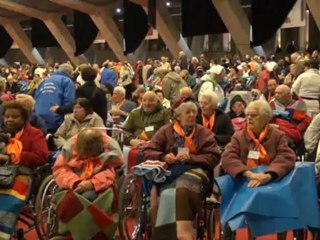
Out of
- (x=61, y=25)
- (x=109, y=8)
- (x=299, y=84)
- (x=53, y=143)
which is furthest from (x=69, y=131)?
(x=61, y=25)

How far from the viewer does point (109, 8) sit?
25.6 metres

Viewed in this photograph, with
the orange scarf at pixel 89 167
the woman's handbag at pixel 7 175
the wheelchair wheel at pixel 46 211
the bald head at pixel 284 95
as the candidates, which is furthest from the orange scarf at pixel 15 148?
the bald head at pixel 284 95

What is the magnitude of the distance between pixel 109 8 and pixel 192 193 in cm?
2172

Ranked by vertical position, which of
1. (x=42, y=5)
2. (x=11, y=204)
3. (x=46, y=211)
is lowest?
(x=46, y=211)

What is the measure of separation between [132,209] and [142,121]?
1256 mm

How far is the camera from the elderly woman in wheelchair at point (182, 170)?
4402 mm

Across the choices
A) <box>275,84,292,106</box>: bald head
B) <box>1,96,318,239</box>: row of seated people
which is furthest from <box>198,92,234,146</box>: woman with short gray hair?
<box>275,84,292,106</box>: bald head

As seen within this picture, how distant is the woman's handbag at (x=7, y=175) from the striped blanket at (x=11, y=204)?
3 centimetres

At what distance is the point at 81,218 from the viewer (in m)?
4.34

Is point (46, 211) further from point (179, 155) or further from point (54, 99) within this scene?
point (54, 99)

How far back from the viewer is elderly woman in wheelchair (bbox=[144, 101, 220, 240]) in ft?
14.4

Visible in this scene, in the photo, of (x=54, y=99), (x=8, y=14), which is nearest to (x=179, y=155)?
(x=54, y=99)

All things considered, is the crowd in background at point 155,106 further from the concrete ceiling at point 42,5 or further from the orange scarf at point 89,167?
the concrete ceiling at point 42,5

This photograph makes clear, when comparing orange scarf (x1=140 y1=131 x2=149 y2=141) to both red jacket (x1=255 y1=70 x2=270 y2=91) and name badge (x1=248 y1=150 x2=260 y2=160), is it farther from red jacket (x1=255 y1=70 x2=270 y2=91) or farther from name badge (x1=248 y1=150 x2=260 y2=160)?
red jacket (x1=255 y1=70 x2=270 y2=91)
